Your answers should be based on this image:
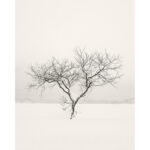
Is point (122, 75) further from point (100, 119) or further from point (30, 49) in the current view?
point (30, 49)

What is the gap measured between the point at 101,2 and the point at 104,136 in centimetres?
86

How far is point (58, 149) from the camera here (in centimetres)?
251

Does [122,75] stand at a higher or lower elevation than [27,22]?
lower

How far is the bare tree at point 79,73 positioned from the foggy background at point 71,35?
0.04m

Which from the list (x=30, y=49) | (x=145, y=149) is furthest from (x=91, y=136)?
(x=30, y=49)

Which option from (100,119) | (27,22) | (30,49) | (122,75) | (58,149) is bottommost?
(58,149)

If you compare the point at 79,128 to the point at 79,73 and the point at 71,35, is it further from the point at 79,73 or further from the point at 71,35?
the point at 71,35

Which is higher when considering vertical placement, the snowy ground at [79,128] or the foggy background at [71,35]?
the foggy background at [71,35]

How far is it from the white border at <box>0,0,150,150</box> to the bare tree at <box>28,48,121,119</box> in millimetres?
144
